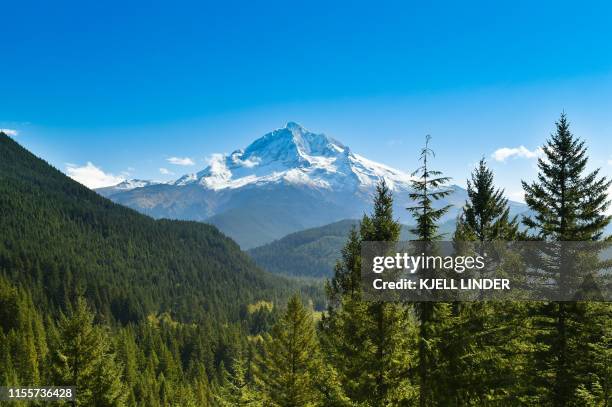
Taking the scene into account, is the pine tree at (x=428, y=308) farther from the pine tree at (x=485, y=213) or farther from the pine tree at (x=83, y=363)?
the pine tree at (x=83, y=363)

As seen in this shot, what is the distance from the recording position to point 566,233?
20859mm

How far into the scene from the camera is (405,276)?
76.5 ft

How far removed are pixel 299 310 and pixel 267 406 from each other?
5749 millimetres

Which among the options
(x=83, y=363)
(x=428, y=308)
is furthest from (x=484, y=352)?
(x=83, y=363)

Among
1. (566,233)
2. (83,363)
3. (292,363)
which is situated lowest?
(83,363)

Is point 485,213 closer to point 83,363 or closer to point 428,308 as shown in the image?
point 428,308

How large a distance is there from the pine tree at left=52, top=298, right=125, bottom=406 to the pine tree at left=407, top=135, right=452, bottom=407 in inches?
958

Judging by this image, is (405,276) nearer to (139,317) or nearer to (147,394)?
(147,394)

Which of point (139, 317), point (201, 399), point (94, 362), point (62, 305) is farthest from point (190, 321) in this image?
point (94, 362)

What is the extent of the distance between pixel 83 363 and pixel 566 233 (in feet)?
108

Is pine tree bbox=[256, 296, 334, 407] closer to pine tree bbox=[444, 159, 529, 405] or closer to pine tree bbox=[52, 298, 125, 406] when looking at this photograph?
pine tree bbox=[444, 159, 529, 405]

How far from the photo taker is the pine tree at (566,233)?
20547 millimetres

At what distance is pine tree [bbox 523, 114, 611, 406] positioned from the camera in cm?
2055

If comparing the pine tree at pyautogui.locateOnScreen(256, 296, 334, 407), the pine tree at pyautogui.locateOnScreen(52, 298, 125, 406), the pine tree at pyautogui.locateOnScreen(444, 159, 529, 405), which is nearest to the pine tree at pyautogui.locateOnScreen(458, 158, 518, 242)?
the pine tree at pyautogui.locateOnScreen(444, 159, 529, 405)
